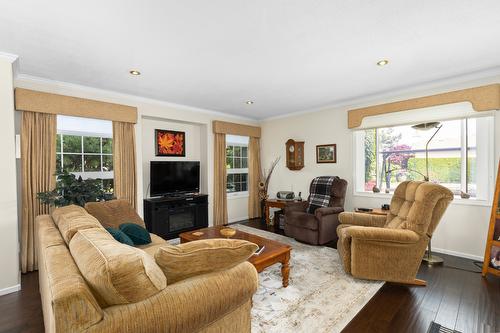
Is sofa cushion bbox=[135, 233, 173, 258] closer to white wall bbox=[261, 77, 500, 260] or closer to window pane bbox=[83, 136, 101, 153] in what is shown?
window pane bbox=[83, 136, 101, 153]

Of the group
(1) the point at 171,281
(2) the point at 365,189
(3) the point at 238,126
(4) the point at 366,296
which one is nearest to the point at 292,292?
(4) the point at 366,296

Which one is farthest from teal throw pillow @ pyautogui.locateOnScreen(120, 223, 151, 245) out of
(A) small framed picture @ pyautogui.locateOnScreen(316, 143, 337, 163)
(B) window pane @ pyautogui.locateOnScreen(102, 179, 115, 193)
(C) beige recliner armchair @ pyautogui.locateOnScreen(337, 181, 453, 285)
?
(A) small framed picture @ pyautogui.locateOnScreen(316, 143, 337, 163)

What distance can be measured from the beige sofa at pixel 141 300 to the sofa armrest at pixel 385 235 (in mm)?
1460

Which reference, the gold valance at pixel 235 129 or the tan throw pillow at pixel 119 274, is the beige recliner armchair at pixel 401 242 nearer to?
the tan throw pillow at pixel 119 274

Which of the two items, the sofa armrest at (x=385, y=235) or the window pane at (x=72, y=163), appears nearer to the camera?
the sofa armrest at (x=385, y=235)

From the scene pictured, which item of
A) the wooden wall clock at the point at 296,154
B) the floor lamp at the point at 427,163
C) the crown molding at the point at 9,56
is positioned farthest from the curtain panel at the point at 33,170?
the floor lamp at the point at 427,163

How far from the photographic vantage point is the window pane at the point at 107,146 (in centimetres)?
373

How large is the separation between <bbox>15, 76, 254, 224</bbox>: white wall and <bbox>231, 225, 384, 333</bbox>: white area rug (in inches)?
99.4

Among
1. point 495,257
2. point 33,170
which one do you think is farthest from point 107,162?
point 495,257

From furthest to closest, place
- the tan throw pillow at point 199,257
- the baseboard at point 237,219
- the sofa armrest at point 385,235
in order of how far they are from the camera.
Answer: the baseboard at point 237,219 < the sofa armrest at point 385,235 < the tan throw pillow at point 199,257

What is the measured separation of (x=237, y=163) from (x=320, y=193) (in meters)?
2.17

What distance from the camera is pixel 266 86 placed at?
3.46 meters

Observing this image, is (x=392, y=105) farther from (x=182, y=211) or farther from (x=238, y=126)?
(x=182, y=211)

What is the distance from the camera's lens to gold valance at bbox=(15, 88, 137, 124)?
291 cm
